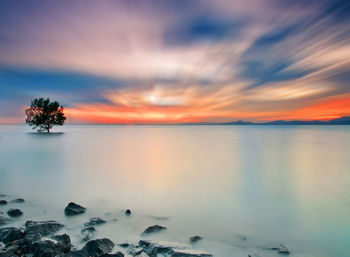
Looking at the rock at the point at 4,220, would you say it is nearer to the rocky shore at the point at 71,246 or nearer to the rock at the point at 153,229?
the rocky shore at the point at 71,246

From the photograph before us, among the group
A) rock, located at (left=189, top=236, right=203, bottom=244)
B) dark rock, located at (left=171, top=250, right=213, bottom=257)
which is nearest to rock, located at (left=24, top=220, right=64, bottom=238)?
dark rock, located at (left=171, top=250, right=213, bottom=257)

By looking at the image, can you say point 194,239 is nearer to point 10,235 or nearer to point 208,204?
point 208,204

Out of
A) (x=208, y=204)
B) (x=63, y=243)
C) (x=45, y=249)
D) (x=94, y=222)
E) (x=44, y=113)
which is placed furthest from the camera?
(x=44, y=113)

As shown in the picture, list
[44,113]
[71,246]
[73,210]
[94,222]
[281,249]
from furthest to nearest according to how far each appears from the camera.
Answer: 1. [44,113]
2. [73,210]
3. [94,222]
4. [281,249]
5. [71,246]

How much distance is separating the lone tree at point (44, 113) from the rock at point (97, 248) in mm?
60137

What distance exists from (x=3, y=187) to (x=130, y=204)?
23.9 ft

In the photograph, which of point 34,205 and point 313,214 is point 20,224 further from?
point 313,214

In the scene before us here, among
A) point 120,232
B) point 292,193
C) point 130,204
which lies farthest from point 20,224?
point 292,193

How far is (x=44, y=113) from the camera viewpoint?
53375 mm

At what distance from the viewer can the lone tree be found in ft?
172

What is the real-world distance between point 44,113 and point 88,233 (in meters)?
59.8

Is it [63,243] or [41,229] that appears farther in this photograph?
[41,229]

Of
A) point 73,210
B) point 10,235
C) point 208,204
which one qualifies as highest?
point 10,235

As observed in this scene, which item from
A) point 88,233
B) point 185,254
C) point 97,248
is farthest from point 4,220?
point 185,254
